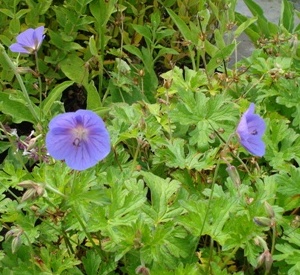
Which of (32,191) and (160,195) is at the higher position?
(32,191)

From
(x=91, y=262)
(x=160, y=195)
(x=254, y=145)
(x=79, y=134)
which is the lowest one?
(x=91, y=262)

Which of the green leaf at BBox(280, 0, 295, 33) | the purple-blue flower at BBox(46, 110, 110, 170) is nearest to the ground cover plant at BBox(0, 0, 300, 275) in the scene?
the purple-blue flower at BBox(46, 110, 110, 170)

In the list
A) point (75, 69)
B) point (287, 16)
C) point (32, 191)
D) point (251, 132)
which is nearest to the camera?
point (32, 191)

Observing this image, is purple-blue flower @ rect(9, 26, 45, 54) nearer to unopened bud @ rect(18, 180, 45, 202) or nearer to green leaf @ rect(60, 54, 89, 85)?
unopened bud @ rect(18, 180, 45, 202)

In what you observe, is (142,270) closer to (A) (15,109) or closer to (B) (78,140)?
(B) (78,140)

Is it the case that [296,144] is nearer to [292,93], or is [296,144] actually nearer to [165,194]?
[292,93]

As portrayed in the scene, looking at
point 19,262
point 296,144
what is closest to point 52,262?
point 19,262

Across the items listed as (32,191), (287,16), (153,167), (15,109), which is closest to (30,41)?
(15,109)
